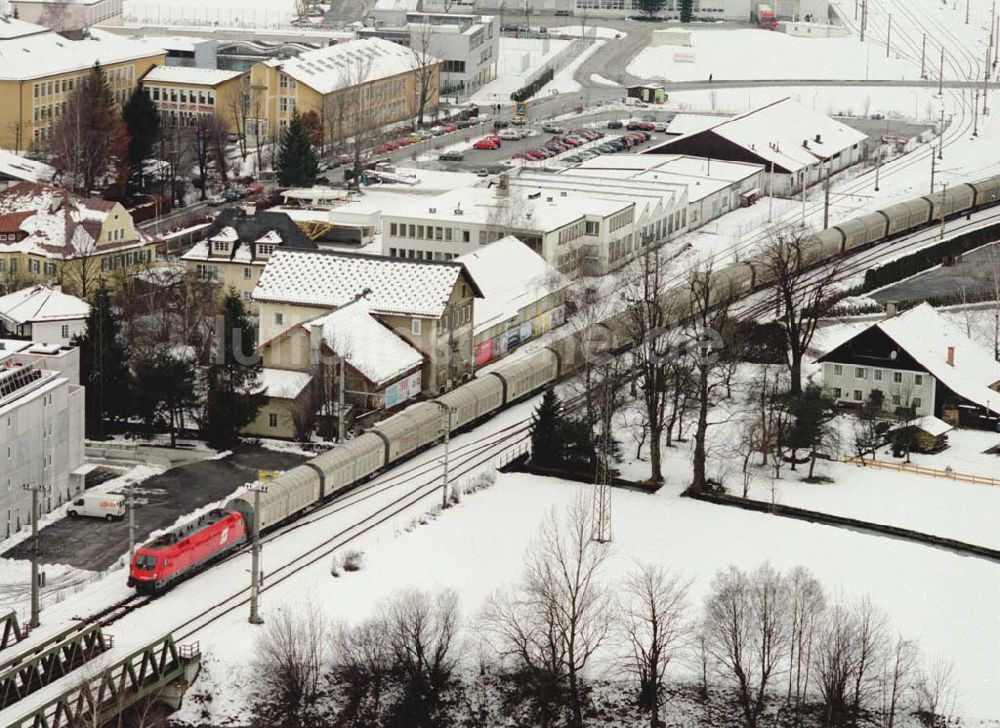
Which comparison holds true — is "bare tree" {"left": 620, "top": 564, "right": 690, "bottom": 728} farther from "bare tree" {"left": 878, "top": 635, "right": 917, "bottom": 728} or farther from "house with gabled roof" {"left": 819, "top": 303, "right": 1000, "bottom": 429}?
"house with gabled roof" {"left": 819, "top": 303, "right": 1000, "bottom": 429}

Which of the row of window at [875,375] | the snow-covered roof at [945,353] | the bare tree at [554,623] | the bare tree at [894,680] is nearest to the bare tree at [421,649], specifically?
the bare tree at [554,623]

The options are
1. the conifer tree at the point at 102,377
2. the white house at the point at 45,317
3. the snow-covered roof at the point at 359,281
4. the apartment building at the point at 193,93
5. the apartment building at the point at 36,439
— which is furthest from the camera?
the apartment building at the point at 193,93

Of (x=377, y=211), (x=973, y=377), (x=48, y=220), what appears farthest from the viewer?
(x=377, y=211)

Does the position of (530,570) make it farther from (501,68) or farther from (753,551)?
(501,68)

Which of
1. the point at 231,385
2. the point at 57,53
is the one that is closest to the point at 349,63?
the point at 57,53

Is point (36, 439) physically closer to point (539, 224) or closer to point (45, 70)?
point (539, 224)

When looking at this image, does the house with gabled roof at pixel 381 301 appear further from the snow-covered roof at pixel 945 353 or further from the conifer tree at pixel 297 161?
the conifer tree at pixel 297 161

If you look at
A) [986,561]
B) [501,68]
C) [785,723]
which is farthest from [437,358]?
[501,68]
